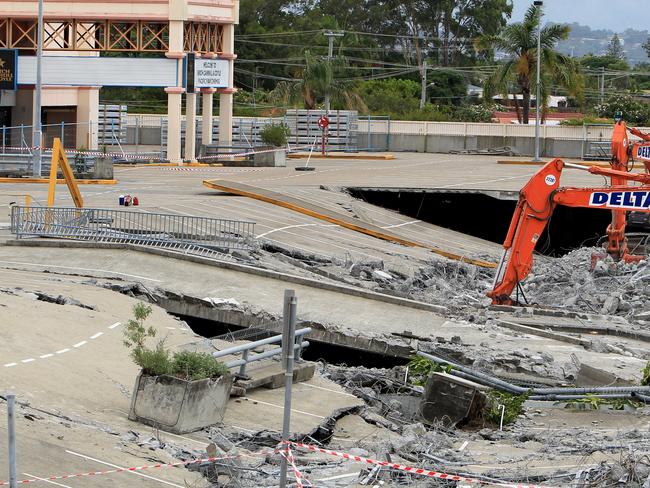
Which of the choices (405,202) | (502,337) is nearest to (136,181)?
(405,202)

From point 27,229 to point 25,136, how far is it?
28.2 meters

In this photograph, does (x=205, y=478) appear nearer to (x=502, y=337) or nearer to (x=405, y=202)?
(x=502, y=337)

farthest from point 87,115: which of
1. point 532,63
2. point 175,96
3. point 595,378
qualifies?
point 595,378

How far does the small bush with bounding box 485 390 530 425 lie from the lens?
1834 centimetres

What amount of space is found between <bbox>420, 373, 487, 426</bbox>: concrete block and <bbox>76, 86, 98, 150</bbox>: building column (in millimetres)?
44600

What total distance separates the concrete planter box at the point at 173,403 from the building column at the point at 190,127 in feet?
139

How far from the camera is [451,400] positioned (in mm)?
18141

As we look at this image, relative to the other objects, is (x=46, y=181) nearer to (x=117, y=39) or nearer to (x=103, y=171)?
(x=103, y=171)

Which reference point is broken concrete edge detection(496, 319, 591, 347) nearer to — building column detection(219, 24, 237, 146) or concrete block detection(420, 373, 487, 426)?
concrete block detection(420, 373, 487, 426)

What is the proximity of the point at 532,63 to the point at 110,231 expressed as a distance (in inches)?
1782

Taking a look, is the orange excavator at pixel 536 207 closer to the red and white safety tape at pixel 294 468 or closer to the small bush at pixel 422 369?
the small bush at pixel 422 369

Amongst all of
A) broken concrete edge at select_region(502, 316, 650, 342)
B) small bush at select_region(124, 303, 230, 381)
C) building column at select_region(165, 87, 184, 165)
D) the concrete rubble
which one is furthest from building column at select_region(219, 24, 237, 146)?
small bush at select_region(124, 303, 230, 381)

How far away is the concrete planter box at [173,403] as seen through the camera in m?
15.6

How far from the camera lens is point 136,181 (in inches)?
1897
